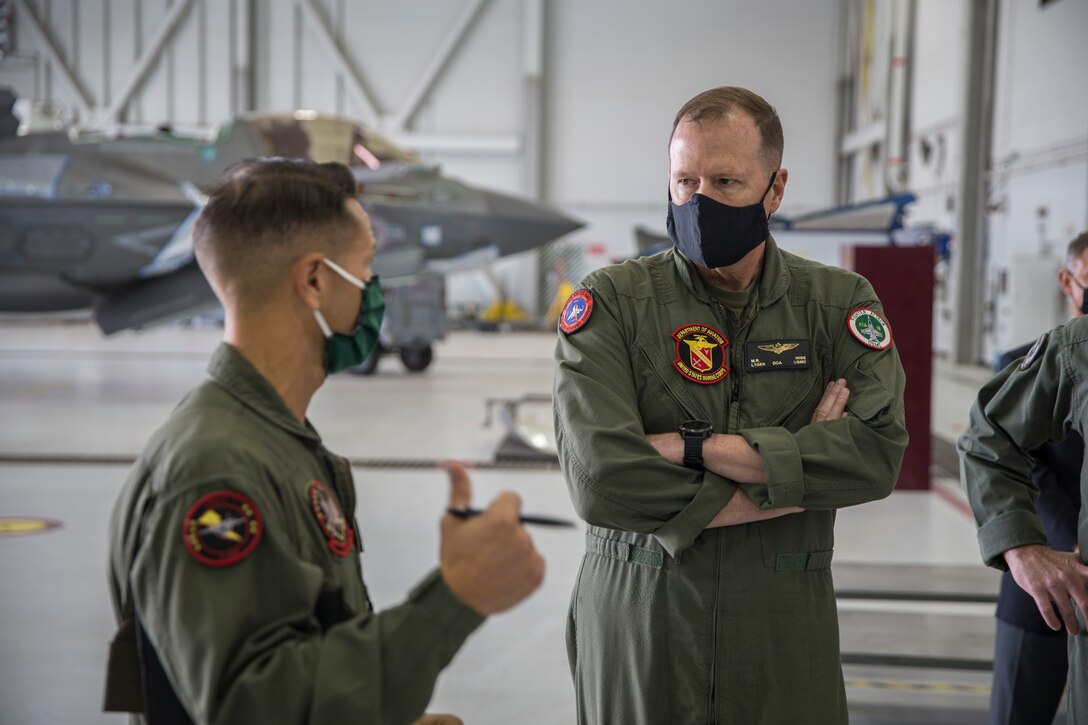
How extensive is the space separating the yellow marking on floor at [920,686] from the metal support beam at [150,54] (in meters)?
22.5

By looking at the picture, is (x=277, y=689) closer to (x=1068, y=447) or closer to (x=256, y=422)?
(x=256, y=422)

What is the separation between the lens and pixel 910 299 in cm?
708

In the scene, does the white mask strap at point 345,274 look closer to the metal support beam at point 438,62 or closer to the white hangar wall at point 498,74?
the white hangar wall at point 498,74

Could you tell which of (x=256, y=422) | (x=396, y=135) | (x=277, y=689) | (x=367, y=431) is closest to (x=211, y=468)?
(x=256, y=422)

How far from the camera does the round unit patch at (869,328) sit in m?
2.13

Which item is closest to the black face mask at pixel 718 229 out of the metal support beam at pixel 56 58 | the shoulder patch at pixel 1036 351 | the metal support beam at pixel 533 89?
the shoulder patch at pixel 1036 351

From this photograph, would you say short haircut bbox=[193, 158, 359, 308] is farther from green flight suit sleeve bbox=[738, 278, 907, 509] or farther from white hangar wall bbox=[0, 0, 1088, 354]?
white hangar wall bbox=[0, 0, 1088, 354]

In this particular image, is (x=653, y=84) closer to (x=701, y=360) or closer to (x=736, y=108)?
(x=736, y=108)

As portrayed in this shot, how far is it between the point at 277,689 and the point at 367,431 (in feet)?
27.0

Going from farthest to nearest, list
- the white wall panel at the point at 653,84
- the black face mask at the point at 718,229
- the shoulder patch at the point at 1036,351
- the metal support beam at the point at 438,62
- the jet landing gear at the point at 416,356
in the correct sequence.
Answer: the metal support beam at the point at 438,62 < the white wall panel at the point at 653,84 < the jet landing gear at the point at 416,356 < the shoulder patch at the point at 1036,351 < the black face mask at the point at 718,229

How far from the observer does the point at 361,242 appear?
1568mm

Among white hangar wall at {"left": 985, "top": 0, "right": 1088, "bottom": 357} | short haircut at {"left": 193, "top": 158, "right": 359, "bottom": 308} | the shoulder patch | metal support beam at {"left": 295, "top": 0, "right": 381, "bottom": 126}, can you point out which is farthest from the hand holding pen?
metal support beam at {"left": 295, "top": 0, "right": 381, "bottom": 126}

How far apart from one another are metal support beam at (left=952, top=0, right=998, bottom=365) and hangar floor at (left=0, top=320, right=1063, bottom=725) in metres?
2.48

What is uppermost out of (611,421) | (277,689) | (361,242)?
(361,242)
